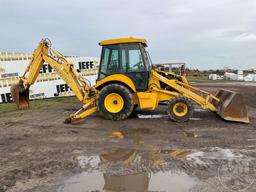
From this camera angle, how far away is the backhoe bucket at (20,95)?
10766 mm

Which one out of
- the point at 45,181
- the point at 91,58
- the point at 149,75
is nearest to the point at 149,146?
the point at 45,181

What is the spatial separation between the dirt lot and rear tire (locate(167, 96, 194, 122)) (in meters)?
0.24

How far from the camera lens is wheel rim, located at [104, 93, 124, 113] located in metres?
8.88

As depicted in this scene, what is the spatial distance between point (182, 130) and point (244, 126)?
185 cm

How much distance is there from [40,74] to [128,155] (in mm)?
12446

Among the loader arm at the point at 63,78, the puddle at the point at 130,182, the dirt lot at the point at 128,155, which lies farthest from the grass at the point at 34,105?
the puddle at the point at 130,182

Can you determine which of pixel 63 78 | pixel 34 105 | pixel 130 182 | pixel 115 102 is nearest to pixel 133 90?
pixel 115 102

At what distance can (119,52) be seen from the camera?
29.4ft

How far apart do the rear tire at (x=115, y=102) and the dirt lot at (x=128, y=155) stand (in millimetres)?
327

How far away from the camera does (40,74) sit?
1666 centimetres

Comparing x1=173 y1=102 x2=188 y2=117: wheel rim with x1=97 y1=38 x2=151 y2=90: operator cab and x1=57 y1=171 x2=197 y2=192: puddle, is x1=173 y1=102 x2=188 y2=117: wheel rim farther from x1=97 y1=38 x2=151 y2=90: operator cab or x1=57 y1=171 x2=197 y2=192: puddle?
x1=57 y1=171 x2=197 y2=192: puddle

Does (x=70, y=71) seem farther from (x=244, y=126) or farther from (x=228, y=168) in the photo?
(x=228, y=168)

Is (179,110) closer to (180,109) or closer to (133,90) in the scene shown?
(180,109)

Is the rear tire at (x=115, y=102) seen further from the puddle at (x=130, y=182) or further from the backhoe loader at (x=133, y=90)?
the puddle at (x=130, y=182)
